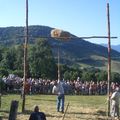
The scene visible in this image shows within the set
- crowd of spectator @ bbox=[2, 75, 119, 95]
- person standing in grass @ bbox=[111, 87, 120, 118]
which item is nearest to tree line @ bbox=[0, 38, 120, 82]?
crowd of spectator @ bbox=[2, 75, 119, 95]

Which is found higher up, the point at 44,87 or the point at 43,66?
the point at 43,66

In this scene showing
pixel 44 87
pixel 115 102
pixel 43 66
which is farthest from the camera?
pixel 43 66

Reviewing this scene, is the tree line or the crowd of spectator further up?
the tree line

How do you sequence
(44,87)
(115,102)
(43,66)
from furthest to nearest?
1. (43,66)
2. (44,87)
3. (115,102)

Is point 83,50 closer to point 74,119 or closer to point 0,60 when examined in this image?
point 0,60

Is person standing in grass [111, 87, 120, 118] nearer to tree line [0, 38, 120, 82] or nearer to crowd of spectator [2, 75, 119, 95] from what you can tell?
crowd of spectator [2, 75, 119, 95]

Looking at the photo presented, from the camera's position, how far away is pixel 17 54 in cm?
8794

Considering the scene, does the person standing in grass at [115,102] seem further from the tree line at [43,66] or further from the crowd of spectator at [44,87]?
the tree line at [43,66]

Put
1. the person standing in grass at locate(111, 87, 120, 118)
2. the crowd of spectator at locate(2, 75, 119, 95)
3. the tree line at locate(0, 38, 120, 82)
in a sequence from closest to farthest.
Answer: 1. the person standing in grass at locate(111, 87, 120, 118)
2. the crowd of spectator at locate(2, 75, 119, 95)
3. the tree line at locate(0, 38, 120, 82)

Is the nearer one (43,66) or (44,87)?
(44,87)

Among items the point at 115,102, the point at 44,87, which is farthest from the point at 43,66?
the point at 115,102

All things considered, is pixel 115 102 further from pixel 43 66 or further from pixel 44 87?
pixel 43 66

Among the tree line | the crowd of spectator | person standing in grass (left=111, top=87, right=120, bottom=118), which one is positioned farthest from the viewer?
the tree line

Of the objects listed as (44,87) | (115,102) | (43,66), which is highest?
(43,66)
